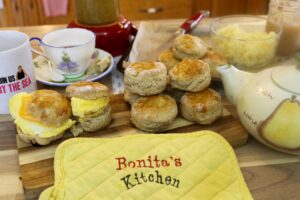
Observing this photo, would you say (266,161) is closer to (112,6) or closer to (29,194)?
(29,194)

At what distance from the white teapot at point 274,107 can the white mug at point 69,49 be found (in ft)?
1.13

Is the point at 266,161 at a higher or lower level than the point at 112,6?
lower

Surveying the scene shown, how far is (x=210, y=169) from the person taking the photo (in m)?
0.56

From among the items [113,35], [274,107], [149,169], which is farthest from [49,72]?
[274,107]

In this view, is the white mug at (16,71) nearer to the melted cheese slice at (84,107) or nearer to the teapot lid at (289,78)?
the melted cheese slice at (84,107)

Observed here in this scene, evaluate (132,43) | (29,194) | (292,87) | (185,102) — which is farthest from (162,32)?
(29,194)

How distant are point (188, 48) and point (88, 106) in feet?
0.80

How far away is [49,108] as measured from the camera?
606mm

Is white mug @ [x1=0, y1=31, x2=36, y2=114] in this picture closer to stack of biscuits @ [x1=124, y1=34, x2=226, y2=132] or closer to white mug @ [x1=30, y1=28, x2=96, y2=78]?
white mug @ [x1=30, y1=28, x2=96, y2=78]

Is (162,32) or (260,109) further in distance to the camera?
(162,32)

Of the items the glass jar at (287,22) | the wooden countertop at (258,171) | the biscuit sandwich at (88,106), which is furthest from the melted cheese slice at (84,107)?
the glass jar at (287,22)

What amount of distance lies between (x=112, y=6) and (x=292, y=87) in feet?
1.68

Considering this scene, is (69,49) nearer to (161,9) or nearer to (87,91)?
(87,91)

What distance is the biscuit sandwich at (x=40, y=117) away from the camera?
0.60m
